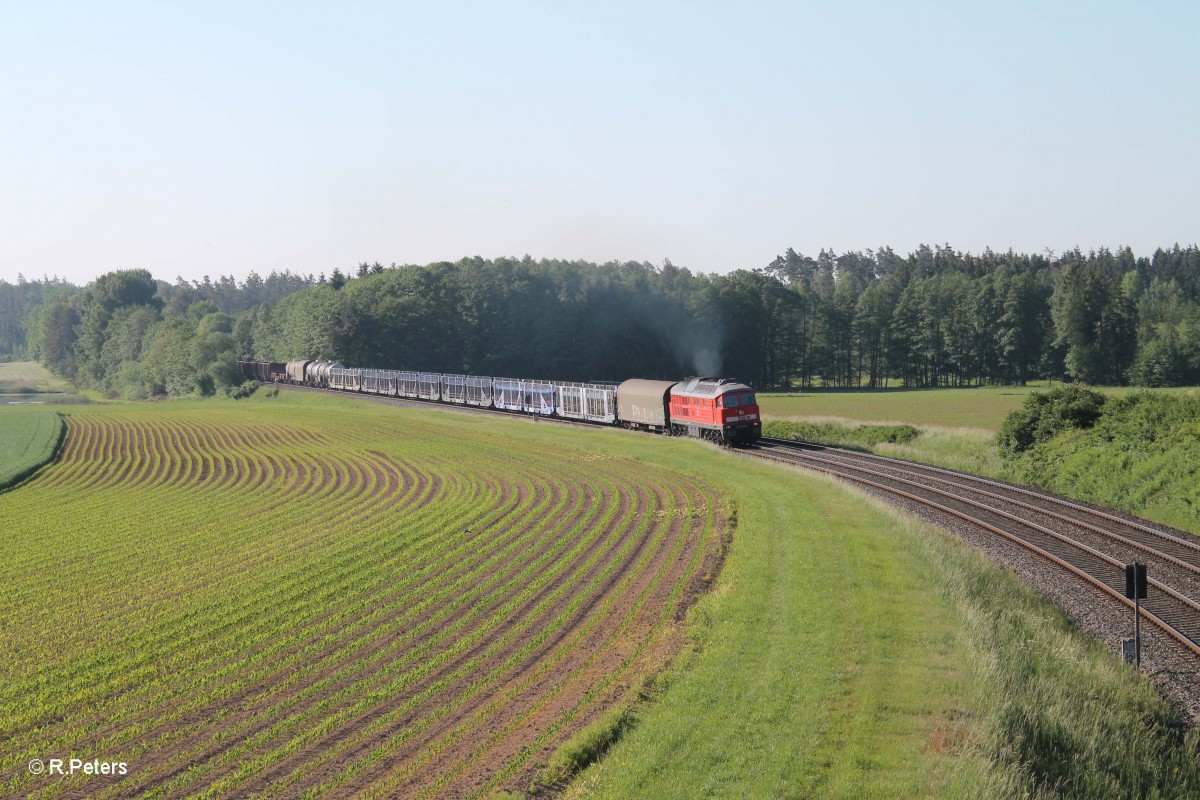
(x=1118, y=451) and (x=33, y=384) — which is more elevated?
(x=33, y=384)

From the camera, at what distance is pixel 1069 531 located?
27.6 m

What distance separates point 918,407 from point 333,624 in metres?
77.7

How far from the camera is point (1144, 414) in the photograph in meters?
36.8

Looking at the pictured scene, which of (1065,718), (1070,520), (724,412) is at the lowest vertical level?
(1065,718)

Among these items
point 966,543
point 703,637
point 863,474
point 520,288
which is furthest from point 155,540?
point 520,288

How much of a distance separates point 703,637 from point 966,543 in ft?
41.6

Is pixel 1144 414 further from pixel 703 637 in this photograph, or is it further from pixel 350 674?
pixel 350 674

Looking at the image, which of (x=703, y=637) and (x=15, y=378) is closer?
(x=703, y=637)

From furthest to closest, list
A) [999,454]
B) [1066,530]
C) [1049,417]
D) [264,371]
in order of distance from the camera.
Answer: [264,371]
[999,454]
[1049,417]
[1066,530]

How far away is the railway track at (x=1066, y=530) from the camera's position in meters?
20.6

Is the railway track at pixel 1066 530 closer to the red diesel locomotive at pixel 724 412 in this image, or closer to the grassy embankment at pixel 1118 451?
the grassy embankment at pixel 1118 451

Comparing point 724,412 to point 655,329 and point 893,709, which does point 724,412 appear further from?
point 655,329

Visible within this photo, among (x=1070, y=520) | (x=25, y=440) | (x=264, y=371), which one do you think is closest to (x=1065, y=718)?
(x=1070, y=520)

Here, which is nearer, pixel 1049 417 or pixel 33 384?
pixel 1049 417
